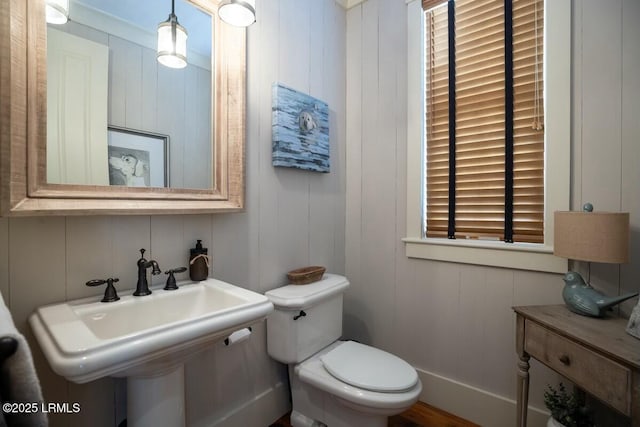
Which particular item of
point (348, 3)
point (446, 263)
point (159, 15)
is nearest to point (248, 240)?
point (159, 15)

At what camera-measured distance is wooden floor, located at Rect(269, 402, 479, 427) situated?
1504 millimetres

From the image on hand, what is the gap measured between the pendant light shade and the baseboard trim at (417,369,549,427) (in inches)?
87.9

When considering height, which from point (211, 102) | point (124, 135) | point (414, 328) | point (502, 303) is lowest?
point (414, 328)

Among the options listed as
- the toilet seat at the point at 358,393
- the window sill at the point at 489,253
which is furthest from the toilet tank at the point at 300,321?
the window sill at the point at 489,253

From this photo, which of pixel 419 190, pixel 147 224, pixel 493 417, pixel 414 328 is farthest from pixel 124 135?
pixel 493 417

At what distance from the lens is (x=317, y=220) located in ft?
5.90

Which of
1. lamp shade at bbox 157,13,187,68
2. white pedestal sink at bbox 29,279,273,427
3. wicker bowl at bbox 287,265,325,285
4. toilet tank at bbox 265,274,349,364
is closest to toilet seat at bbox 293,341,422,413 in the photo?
toilet tank at bbox 265,274,349,364

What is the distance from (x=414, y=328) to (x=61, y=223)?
5.76ft

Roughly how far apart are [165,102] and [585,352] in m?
1.73

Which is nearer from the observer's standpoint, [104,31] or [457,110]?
[104,31]

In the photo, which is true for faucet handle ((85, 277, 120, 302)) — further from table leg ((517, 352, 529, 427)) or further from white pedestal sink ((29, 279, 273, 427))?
table leg ((517, 352, 529, 427))

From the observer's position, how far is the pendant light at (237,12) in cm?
109

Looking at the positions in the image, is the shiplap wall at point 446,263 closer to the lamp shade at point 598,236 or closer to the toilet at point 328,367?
the lamp shade at point 598,236

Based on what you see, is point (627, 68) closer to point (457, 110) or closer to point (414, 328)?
point (457, 110)
